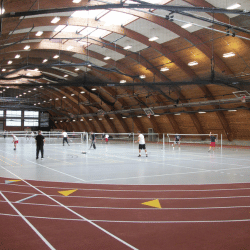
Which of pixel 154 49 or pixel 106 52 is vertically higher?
pixel 106 52

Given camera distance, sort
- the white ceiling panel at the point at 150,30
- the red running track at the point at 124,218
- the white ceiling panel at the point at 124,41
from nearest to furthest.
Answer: the red running track at the point at 124,218
the white ceiling panel at the point at 150,30
the white ceiling panel at the point at 124,41

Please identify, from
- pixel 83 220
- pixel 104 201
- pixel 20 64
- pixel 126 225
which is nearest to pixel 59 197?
pixel 104 201

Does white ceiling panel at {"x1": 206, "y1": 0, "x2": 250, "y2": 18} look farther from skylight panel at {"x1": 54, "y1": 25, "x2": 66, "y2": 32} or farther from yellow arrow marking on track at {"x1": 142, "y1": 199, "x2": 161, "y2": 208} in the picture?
yellow arrow marking on track at {"x1": 142, "y1": 199, "x2": 161, "y2": 208}

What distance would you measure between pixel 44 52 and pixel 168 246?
118 ft

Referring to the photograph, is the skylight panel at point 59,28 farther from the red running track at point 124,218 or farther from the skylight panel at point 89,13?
the red running track at point 124,218

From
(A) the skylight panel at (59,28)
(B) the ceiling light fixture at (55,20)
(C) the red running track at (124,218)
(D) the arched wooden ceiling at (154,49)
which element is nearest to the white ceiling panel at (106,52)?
(D) the arched wooden ceiling at (154,49)

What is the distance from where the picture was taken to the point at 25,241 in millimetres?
4828

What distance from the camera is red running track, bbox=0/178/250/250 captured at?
4.80 m

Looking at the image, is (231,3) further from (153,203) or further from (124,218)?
(124,218)

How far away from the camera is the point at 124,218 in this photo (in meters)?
6.09

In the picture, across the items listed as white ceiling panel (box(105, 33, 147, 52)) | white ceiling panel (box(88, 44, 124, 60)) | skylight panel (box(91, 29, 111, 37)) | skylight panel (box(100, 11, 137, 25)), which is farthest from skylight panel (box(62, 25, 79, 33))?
skylight panel (box(100, 11, 137, 25))

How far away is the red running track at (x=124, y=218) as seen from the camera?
480 centimetres

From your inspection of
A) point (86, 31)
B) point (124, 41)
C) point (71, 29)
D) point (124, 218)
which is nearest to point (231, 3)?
point (124, 41)

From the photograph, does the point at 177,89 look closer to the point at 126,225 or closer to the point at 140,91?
the point at 140,91
